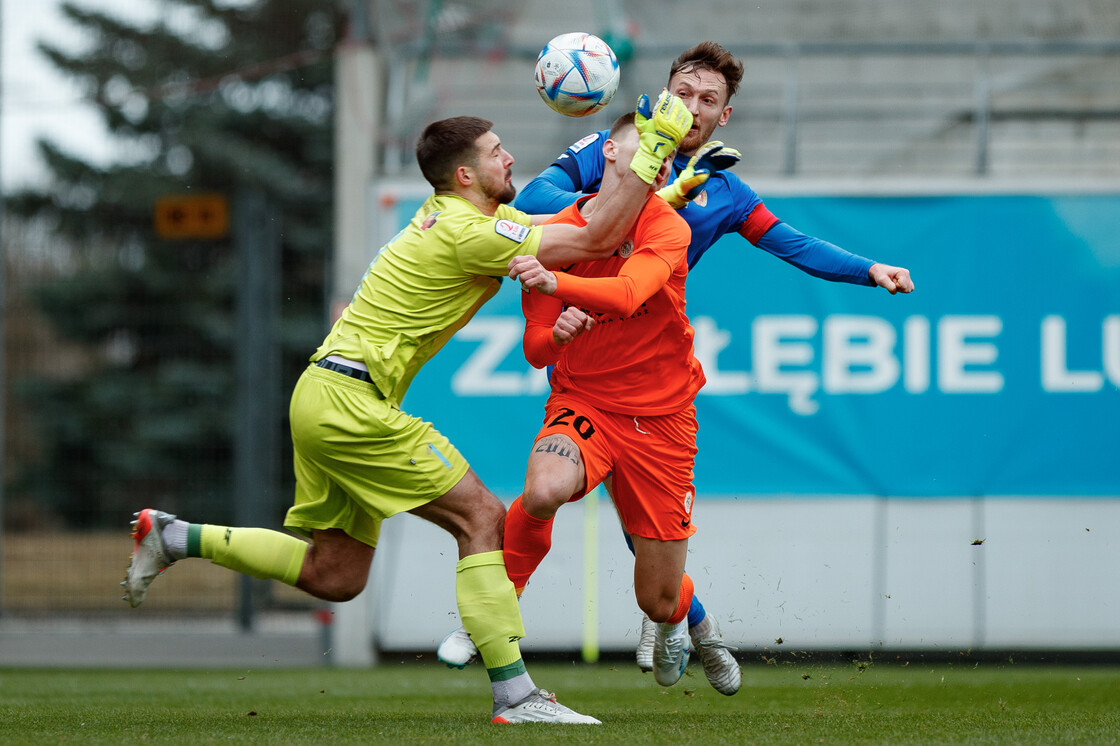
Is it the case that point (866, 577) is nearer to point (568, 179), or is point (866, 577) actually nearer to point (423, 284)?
point (568, 179)

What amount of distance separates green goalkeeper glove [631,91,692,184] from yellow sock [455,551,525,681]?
152 centimetres

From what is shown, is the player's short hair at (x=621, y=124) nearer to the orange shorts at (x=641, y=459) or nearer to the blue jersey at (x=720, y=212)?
the blue jersey at (x=720, y=212)

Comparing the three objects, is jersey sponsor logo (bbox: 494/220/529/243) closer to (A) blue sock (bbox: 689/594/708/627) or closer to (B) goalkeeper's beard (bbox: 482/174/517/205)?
(B) goalkeeper's beard (bbox: 482/174/517/205)

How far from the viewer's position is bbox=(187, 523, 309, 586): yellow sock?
4.93 meters

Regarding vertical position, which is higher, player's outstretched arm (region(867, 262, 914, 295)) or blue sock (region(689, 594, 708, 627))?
player's outstretched arm (region(867, 262, 914, 295))

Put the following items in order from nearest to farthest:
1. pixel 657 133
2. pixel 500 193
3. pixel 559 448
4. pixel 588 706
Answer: pixel 657 133 < pixel 559 448 < pixel 500 193 < pixel 588 706

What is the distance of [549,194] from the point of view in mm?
5191

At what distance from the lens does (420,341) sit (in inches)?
189

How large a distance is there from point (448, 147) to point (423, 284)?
1.75ft

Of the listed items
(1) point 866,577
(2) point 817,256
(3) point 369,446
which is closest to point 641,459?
(3) point 369,446

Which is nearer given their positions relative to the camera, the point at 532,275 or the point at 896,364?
the point at 532,275

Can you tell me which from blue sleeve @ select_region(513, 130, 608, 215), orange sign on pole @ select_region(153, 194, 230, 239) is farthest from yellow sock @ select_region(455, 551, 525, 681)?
orange sign on pole @ select_region(153, 194, 230, 239)

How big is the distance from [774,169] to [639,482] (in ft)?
19.7

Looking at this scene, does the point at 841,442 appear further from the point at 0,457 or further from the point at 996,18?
the point at 0,457
